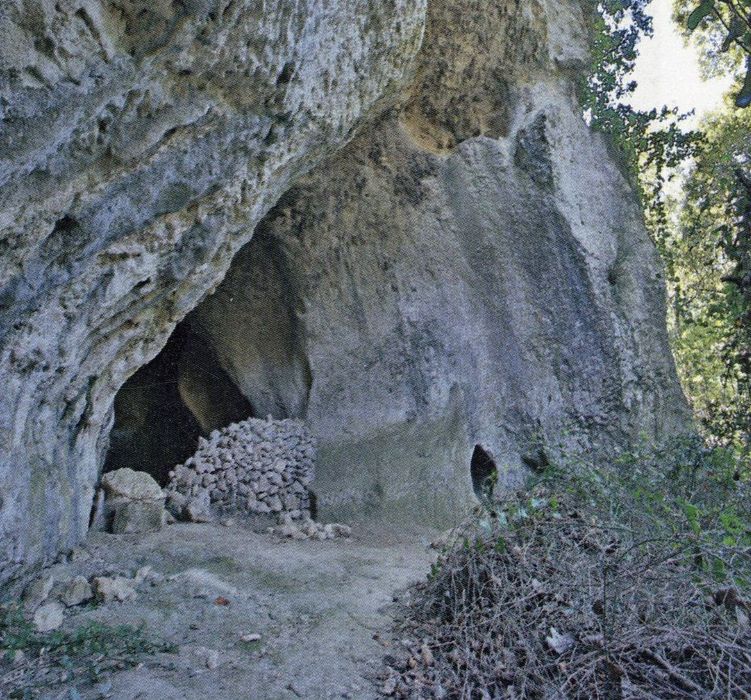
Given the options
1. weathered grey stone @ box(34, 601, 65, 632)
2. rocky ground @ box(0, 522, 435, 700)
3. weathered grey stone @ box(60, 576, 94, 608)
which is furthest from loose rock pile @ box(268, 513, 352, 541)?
weathered grey stone @ box(34, 601, 65, 632)

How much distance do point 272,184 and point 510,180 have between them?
2.73 meters

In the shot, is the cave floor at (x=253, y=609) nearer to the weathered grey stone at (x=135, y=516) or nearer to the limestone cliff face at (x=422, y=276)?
the weathered grey stone at (x=135, y=516)

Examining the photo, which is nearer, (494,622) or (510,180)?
(494,622)

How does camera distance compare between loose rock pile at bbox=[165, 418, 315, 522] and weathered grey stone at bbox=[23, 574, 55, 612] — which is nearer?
weathered grey stone at bbox=[23, 574, 55, 612]

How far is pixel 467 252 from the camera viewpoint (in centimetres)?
634

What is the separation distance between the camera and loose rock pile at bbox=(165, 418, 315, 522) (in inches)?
210

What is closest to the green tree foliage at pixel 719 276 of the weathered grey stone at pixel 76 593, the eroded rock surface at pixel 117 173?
the eroded rock surface at pixel 117 173

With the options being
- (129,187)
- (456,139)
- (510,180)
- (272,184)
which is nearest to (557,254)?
(510,180)

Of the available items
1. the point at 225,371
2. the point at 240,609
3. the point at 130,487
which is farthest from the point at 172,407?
the point at 240,609

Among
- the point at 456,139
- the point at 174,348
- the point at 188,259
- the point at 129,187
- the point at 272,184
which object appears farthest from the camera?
the point at 174,348

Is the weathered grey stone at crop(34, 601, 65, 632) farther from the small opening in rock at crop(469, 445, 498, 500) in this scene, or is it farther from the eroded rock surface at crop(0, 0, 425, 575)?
the small opening in rock at crop(469, 445, 498, 500)

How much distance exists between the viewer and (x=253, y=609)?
320cm

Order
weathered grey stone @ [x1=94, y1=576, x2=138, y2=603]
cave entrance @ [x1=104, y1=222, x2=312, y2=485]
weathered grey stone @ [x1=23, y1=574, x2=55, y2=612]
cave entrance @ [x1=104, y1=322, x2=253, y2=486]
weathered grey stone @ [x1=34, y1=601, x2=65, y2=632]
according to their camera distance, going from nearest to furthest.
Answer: weathered grey stone @ [x1=34, y1=601, x2=65, y2=632] < weathered grey stone @ [x1=23, y1=574, x2=55, y2=612] < weathered grey stone @ [x1=94, y1=576, x2=138, y2=603] < cave entrance @ [x1=104, y1=222, x2=312, y2=485] < cave entrance @ [x1=104, y1=322, x2=253, y2=486]

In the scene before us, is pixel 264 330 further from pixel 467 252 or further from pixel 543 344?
pixel 543 344
